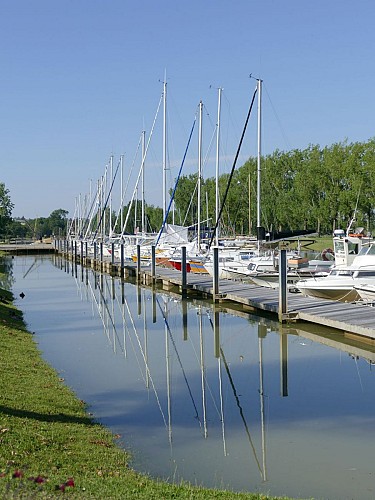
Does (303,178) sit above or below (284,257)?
above

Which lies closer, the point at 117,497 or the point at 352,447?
the point at 117,497

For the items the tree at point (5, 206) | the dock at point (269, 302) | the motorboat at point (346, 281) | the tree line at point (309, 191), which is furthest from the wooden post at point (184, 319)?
the tree at point (5, 206)

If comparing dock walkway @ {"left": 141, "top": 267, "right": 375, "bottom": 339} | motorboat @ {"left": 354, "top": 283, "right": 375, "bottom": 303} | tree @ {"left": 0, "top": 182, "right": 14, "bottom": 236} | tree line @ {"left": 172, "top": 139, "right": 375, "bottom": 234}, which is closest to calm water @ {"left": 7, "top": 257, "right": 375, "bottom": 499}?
dock walkway @ {"left": 141, "top": 267, "right": 375, "bottom": 339}

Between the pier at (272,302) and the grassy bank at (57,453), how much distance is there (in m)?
9.57

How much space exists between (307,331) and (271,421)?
33.4 ft

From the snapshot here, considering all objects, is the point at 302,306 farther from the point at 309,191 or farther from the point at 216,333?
the point at 309,191

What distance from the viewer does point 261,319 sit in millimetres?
25859

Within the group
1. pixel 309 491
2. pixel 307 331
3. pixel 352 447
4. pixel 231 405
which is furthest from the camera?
pixel 307 331

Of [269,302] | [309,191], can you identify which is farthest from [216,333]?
[309,191]

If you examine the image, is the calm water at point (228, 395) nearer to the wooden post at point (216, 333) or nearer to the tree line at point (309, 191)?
the wooden post at point (216, 333)

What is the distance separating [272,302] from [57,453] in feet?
58.5

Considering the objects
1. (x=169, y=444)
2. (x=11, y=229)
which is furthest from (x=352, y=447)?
(x=11, y=229)

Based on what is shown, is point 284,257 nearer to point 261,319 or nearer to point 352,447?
point 261,319

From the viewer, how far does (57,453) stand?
9.17m
